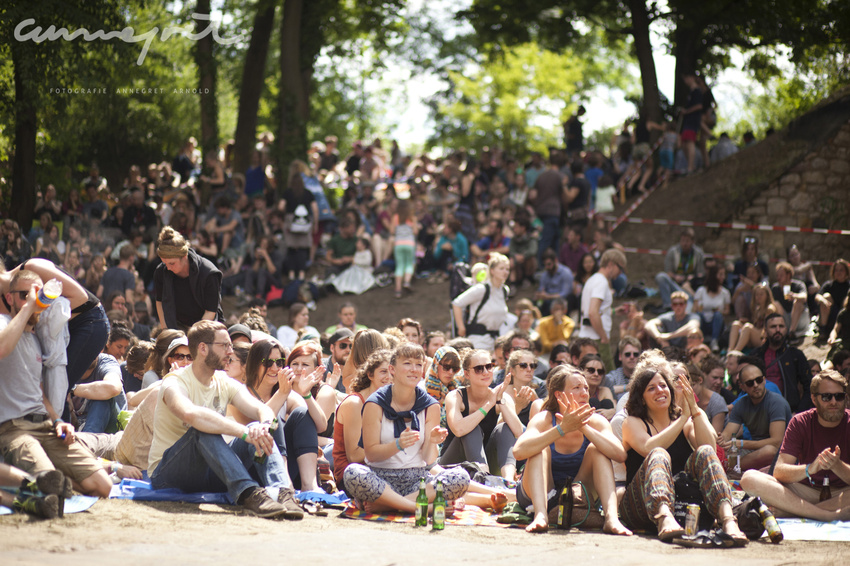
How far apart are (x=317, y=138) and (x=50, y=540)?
3670cm

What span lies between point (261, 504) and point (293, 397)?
1149mm

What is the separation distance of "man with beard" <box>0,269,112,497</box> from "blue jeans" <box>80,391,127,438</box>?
1.43 metres

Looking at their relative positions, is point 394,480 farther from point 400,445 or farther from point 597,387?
point 597,387

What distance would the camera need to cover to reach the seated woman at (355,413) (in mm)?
6383

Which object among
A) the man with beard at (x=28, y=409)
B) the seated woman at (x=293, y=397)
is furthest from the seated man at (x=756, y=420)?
the man with beard at (x=28, y=409)

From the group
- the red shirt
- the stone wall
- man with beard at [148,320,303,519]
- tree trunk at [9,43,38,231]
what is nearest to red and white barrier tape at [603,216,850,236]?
the stone wall

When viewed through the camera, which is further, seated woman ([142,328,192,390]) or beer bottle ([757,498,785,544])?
seated woman ([142,328,192,390])

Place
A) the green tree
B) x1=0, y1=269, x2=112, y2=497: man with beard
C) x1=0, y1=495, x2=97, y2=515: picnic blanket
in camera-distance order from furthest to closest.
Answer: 1. the green tree
2. x1=0, y1=269, x2=112, y2=497: man with beard
3. x1=0, y1=495, x2=97, y2=515: picnic blanket

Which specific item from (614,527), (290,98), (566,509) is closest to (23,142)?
(290,98)

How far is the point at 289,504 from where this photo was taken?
575 cm

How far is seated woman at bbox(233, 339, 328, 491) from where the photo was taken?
6465 millimetres

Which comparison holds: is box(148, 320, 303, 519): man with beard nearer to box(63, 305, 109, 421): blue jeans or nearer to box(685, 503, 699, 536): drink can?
box(63, 305, 109, 421): blue jeans

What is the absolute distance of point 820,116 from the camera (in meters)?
15.9

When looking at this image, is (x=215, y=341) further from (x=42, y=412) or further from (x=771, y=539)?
(x=771, y=539)
